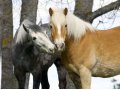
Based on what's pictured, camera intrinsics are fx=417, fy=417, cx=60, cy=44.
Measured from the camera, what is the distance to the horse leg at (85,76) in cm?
610

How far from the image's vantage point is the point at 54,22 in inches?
232

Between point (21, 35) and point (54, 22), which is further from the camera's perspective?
point (21, 35)

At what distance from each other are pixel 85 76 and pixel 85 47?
0.46m

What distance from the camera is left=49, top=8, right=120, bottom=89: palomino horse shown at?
601cm

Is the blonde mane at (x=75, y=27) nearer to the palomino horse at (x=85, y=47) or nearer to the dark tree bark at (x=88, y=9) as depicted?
the palomino horse at (x=85, y=47)

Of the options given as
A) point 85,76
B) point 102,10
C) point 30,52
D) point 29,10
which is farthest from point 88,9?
point 85,76

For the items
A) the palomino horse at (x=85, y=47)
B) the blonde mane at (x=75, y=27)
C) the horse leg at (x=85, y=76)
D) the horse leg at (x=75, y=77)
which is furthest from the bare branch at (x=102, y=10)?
the horse leg at (x=85, y=76)

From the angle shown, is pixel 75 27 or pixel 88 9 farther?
pixel 88 9

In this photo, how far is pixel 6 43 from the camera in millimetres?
9617

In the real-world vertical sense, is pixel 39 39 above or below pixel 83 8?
below

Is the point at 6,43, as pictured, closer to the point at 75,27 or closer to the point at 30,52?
the point at 30,52

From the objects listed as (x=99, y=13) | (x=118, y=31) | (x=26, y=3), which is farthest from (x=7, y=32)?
(x=118, y=31)

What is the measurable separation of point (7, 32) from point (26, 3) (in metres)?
0.85

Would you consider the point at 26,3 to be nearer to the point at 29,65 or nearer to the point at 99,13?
the point at 99,13
